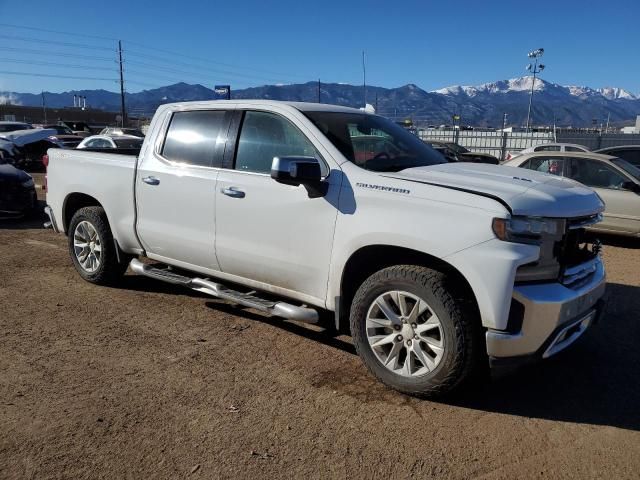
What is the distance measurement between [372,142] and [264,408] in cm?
217

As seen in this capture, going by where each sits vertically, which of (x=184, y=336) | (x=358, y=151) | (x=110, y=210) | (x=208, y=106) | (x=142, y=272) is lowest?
(x=184, y=336)

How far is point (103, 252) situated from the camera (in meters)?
5.57

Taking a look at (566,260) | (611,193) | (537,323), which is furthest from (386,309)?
(611,193)

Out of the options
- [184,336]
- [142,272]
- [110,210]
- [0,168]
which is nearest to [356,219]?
[184,336]

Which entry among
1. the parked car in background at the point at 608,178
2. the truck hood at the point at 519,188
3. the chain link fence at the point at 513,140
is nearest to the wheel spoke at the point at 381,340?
the truck hood at the point at 519,188

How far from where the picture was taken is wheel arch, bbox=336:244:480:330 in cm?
333

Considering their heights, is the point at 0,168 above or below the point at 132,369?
above

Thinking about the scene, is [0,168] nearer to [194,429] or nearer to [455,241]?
[194,429]

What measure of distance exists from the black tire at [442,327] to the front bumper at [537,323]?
14 cm

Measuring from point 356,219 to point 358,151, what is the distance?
2.13 ft

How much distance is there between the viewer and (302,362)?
160 inches

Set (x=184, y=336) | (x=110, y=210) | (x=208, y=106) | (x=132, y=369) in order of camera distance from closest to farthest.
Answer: (x=132, y=369) < (x=184, y=336) < (x=208, y=106) < (x=110, y=210)

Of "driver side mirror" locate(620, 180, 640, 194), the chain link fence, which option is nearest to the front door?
"driver side mirror" locate(620, 180, 640, 194)

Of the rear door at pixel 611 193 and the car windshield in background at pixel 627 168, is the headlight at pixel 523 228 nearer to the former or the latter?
the rear door at pixel 611 193
